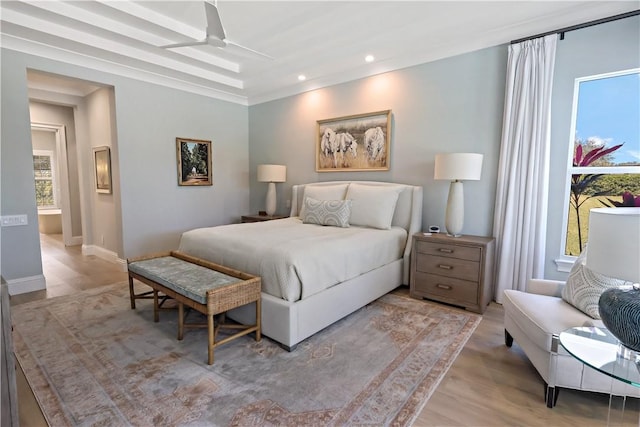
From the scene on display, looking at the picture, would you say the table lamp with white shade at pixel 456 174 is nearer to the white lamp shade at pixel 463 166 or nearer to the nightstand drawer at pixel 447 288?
the white lamp shade at pixel 463 166

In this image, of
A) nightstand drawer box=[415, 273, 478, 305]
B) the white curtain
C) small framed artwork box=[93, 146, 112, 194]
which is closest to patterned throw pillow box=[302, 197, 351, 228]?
nightstand drawer box=[415, 273, 478, 305]

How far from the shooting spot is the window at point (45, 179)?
308 inches

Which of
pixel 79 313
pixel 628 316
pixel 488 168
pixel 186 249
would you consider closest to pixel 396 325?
pixel 628 316

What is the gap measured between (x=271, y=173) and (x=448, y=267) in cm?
306

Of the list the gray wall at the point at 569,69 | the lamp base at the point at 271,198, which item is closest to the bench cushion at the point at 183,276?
the lamp base at the point at 271,198

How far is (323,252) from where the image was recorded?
2.57m

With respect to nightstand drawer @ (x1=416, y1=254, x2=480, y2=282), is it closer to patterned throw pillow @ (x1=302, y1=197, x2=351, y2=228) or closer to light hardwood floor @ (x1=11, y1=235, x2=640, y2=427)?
light hardwood floor @ (x1=11, y1=235, x2=640, y2=427)

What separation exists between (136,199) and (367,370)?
12.8 ft

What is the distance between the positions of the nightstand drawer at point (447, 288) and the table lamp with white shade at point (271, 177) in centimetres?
275

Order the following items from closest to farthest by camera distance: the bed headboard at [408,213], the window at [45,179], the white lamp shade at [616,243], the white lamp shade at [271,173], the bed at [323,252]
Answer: the white lamp shade at [616,243]
the bed at [323,252]
the bed headboard at [408,213]
the white lamp shade at [271,173]
the window at [45,179]

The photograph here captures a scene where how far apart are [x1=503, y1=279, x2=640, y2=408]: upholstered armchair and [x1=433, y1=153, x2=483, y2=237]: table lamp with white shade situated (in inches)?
46.6

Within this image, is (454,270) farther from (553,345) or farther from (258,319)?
(258,319)

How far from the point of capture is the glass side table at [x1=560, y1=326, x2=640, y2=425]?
1.28 metres

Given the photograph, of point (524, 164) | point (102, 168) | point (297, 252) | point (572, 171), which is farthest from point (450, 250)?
point (102, 168)
